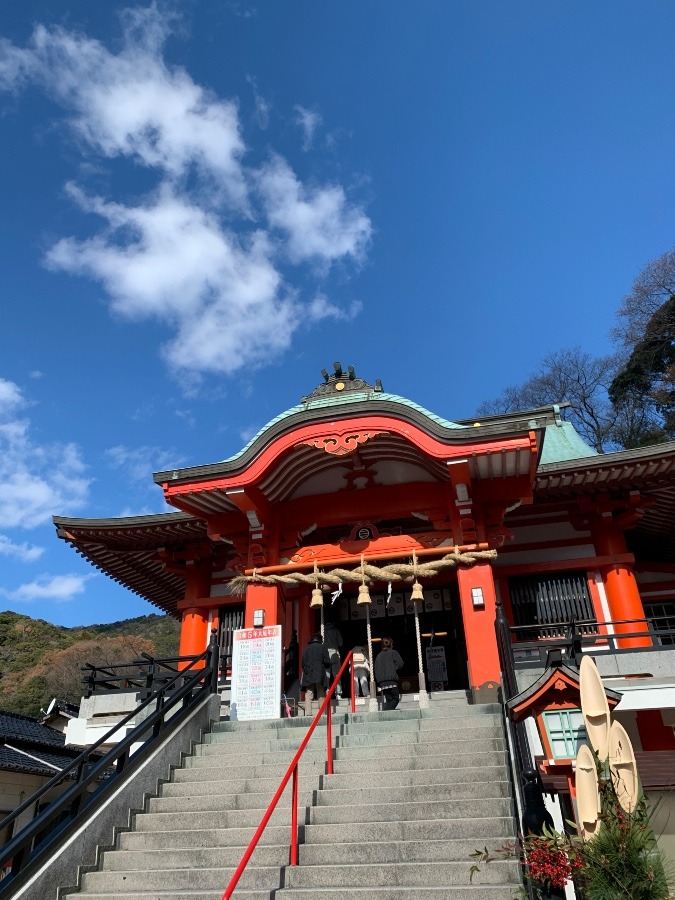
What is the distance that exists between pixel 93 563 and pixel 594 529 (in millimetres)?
10945

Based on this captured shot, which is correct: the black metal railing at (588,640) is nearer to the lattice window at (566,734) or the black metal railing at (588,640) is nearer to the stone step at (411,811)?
the lattice window at (566,734)

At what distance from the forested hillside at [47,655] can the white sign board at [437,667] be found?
2562 cm

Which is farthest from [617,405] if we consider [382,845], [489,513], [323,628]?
[382,845]

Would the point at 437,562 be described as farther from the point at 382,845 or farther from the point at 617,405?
the point at 617,405

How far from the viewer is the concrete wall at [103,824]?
5.51 m

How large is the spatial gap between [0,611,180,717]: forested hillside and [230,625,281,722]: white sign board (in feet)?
89.5

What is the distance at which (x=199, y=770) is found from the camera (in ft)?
24.7

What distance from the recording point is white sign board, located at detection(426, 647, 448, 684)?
530 inches

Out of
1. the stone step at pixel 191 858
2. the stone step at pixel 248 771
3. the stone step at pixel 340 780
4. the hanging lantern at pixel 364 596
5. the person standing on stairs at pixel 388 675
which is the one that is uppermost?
the hanging lantern at pixel 364 596

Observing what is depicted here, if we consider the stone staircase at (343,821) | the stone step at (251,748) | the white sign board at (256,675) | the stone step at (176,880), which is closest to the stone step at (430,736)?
the stone staircase at (343,821)

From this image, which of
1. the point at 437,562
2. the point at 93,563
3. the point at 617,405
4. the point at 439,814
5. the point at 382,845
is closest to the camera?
the point at 382,845

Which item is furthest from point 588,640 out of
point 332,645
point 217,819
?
point 217,819

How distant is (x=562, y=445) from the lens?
49.8 ft

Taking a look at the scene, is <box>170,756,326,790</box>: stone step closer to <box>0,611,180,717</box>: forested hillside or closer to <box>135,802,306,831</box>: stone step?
<box>135,802,306,831</box>: stone step
